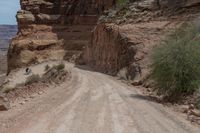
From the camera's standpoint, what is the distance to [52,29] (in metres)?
86.6

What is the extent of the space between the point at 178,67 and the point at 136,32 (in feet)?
58.7

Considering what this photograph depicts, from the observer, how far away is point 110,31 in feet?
143

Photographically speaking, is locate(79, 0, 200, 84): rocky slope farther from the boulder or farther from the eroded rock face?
the boulder

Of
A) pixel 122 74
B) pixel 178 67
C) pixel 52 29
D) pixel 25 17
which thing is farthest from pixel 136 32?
pixel 25 17

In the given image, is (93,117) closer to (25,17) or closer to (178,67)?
(178,67)

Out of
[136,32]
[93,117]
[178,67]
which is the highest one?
[178,67]

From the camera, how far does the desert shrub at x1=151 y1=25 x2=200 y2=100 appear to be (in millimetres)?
19422

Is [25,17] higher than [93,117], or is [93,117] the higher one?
[93,117]

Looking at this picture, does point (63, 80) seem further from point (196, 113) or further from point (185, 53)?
point (196, 113)

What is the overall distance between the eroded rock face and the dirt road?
57.3m

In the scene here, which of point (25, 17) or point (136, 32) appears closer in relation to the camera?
point (136, 32)

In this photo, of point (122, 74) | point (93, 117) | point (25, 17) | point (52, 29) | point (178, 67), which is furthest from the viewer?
Answer: point (25, 17)

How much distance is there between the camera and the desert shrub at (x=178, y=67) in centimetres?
1942

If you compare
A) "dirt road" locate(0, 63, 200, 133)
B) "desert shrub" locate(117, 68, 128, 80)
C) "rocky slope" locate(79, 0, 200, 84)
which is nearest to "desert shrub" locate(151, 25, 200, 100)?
"dirt road" locate(0, 63, 200, 133)
